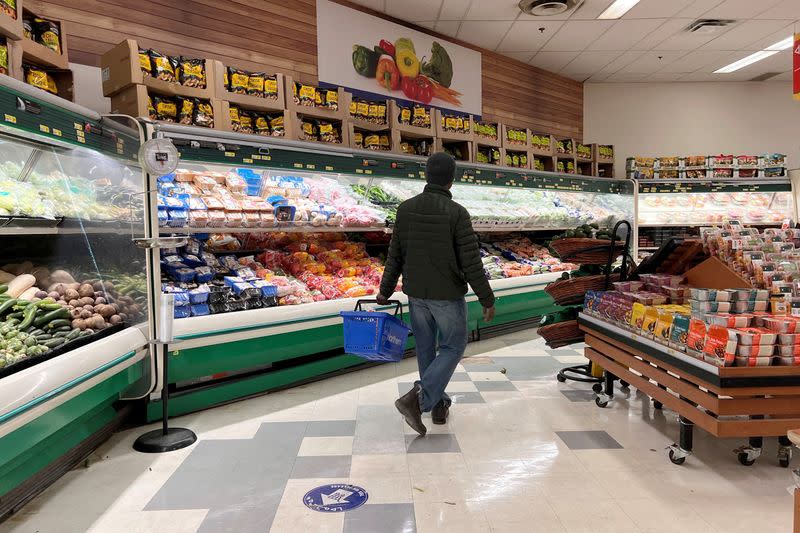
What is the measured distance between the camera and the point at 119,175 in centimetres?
350

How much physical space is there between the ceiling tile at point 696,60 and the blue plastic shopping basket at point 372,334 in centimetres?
833

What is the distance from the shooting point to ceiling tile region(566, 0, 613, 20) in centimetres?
691

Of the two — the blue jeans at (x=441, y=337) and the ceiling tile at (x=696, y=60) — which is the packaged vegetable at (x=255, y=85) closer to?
the blue jeans at (x=441, y=337)

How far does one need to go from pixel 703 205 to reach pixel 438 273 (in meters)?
8.69

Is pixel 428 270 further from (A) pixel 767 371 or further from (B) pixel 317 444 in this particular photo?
(A) pixel 767 371

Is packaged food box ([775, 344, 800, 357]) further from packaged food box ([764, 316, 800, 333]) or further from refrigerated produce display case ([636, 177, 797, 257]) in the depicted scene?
refrigerated produce display case ([636, 177, 797, 257])

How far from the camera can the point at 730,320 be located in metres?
2.84

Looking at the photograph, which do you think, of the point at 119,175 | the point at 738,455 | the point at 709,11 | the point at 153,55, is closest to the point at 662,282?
the point at 738,455

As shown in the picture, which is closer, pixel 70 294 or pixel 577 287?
pixel 70 294

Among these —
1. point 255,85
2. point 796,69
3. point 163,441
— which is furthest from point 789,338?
point 255,85

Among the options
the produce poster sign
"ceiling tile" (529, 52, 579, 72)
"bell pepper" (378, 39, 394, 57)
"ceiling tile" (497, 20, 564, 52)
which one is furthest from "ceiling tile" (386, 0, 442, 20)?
"ceiling tile" (529, 52, 579, 72)

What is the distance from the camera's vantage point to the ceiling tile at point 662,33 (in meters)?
7.77

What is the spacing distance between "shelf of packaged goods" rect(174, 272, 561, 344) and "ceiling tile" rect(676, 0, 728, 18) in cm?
556

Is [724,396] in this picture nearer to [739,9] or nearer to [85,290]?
[85,290]
